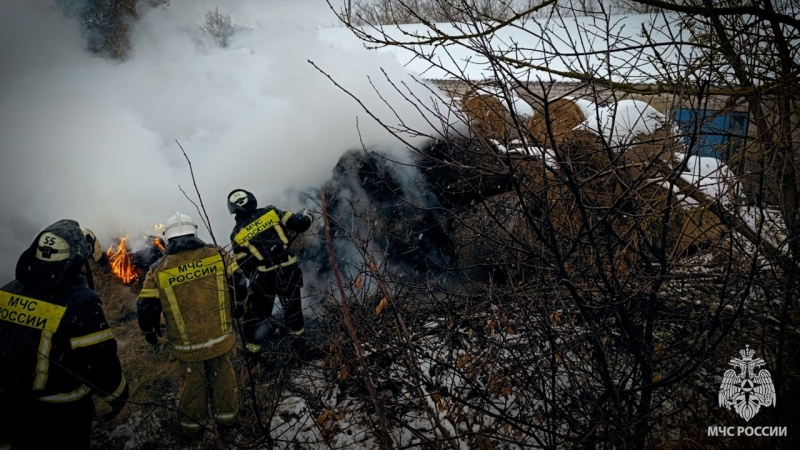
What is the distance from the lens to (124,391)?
11.1ft

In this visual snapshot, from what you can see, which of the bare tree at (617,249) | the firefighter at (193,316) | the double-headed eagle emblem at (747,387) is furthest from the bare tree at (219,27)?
the double-headed eagle emblem at (747,387)

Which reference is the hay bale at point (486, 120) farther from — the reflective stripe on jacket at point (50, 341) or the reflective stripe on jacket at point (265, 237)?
the reflective stripe on jacket at point (50, 341)

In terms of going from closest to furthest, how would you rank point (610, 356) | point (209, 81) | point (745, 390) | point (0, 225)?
1. point (745, 390)
2. point (610, 356)
3. point (0, 225)
4. point (209, 81)

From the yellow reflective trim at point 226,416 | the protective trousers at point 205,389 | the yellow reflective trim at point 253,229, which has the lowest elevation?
the yellow reflective trim at point 226,416

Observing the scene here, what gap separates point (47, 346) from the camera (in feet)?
9.92

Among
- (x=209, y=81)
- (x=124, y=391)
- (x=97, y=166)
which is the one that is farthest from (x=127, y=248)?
Answer: (x=209, y=81)

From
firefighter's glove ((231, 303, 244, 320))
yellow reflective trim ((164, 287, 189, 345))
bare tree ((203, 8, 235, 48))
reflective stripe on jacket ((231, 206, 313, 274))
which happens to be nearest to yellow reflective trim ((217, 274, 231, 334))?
firefighter's glove ((231, 303, 244, 320))

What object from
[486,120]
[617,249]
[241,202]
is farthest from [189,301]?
[617,249]

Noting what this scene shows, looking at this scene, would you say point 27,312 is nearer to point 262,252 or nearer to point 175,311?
point 175,311

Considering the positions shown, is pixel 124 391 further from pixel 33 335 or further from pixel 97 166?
pixel 97 166

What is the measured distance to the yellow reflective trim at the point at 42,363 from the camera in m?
3.02

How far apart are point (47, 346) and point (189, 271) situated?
1.15 metres

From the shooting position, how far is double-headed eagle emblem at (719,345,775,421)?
3102 millimetres

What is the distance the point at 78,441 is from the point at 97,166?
7.98m
